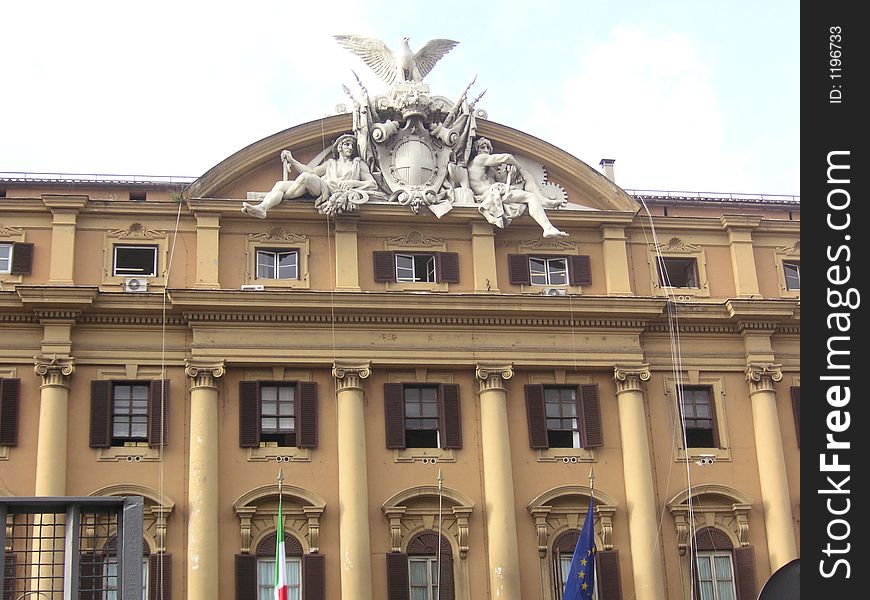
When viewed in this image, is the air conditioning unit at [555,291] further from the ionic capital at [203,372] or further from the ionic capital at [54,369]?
the ionic capital at [54,369]

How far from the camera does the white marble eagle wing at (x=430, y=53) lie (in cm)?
3353

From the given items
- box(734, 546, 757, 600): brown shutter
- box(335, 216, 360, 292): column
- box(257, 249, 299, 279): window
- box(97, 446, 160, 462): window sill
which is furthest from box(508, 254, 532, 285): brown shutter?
box(97, 446, 160, 462): window sill

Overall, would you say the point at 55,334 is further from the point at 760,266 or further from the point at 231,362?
the point at 760,266

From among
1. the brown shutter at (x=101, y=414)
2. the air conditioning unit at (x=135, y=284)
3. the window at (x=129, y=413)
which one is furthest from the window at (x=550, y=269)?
the brown shutter at (x=101, y=414)

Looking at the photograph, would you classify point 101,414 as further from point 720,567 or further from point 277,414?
point 720,567

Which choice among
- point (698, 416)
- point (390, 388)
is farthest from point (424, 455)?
point (698, 416)

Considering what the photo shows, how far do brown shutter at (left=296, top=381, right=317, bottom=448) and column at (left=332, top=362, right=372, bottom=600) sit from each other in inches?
21.9

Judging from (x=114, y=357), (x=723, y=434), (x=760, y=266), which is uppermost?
(x=760, y=266)

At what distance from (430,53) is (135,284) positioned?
31.6 feet

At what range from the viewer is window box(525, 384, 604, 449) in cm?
3100
